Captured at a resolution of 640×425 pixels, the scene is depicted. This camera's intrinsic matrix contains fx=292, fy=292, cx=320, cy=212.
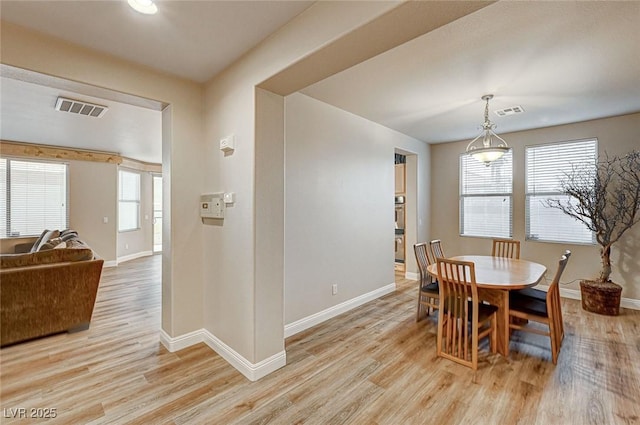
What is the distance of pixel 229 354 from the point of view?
2527mm

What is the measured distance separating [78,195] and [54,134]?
169cm

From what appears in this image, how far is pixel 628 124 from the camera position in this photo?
3.92 m

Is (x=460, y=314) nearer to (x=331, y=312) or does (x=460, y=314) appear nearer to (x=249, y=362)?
(x=331, y=312)

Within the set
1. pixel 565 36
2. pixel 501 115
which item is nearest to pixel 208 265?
pixel 565 36

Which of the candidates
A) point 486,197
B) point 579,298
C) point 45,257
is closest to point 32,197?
point 45,257

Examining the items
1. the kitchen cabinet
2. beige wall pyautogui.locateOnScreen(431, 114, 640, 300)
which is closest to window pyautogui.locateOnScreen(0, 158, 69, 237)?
the kitchen cabinet

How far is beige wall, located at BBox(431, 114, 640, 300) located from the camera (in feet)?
12.9

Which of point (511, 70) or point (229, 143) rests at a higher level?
point (511, 70)

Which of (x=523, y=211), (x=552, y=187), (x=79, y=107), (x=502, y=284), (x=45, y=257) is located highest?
(x=79, y=107)

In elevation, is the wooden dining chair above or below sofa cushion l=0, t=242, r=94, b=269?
below

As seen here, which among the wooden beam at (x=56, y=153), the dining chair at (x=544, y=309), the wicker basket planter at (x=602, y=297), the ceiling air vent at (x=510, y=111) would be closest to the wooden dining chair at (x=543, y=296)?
the dining chair at (x=544, y=309)

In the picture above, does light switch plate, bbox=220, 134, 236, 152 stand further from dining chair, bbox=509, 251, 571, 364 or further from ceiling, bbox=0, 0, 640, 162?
dining chair, bbox=509, 251, 571, 364

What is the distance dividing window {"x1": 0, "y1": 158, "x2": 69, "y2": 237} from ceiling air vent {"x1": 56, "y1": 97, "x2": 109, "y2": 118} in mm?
3034

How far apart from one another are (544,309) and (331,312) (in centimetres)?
212
